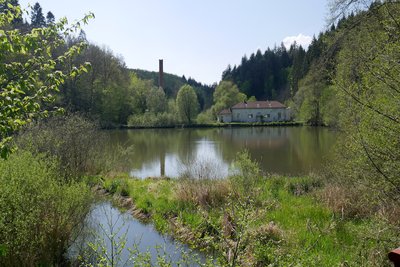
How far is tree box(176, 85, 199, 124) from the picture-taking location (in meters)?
63.2

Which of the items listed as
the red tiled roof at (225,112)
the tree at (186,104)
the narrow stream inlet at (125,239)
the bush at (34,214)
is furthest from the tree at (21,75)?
the red tiled roof at (225,112)

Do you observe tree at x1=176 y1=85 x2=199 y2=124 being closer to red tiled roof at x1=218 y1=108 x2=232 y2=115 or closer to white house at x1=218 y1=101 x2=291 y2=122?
red tiled roof at x1=218 y1=108 x2=232 y2=115

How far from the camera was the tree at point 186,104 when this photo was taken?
63156mm

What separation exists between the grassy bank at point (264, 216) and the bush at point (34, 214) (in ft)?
7.64

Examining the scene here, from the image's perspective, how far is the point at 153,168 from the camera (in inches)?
764

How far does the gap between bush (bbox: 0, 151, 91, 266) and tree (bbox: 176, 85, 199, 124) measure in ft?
186

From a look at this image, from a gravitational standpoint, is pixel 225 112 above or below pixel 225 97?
below

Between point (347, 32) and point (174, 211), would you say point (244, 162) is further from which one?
point (347, 32)

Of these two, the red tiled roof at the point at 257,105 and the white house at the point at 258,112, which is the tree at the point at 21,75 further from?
the red tiled roof at the point at 257,105

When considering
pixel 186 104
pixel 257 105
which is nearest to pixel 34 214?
pixel 186 104

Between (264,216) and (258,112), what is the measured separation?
72.3 metres

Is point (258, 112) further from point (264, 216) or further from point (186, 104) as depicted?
point (264, 216)

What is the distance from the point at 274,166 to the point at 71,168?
421 inches

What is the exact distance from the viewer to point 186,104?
209 feet
